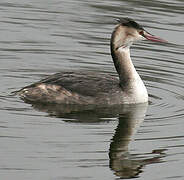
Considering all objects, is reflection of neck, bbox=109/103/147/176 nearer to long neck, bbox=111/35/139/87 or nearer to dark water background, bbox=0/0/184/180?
dark water background, bbox=0/0/184/180

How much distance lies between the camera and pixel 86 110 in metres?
13.6

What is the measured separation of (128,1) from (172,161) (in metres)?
9.67

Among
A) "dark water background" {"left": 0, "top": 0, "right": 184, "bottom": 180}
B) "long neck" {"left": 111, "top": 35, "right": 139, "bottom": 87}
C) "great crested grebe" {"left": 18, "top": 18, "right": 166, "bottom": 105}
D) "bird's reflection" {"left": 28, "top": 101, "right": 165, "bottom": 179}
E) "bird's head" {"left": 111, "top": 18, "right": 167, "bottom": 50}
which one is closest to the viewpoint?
"dark water background" {"left": 0, "top": 0, "right": 184, "bottom": 180}

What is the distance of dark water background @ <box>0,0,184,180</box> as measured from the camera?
36.0 ft

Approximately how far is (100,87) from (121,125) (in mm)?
1200

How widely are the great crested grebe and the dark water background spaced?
0.27m

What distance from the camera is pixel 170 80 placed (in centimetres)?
1526

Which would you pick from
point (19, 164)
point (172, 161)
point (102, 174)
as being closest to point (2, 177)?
point (19, 164)

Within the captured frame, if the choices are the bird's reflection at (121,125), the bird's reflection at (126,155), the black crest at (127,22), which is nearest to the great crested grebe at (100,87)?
the black crest at (127,22)

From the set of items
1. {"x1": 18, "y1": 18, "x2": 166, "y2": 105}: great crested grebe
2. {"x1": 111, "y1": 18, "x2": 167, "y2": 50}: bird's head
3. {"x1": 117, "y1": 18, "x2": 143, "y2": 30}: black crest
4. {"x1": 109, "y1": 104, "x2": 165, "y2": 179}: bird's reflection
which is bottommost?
{"x1": 109, "y1": 104, "x2": 165, "y2": 179}: bird's reflection

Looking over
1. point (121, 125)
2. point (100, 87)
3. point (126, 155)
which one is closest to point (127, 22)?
point (100, 87)

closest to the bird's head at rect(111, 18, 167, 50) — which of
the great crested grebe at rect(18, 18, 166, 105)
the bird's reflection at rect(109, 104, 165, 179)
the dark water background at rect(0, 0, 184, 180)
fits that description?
the great crested grebe at rect(18, 18, 166, 105)

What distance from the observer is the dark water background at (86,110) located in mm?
10977

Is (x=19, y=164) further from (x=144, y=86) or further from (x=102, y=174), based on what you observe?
(x=144, y=86)
